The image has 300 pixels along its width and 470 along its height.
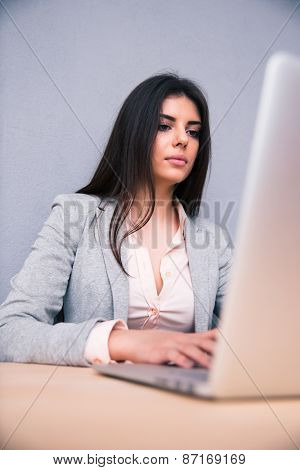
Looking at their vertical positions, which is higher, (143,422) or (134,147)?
(134,147)

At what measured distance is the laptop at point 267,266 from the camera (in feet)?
1.02

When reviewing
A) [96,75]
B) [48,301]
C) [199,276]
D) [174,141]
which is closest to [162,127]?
[174,141]

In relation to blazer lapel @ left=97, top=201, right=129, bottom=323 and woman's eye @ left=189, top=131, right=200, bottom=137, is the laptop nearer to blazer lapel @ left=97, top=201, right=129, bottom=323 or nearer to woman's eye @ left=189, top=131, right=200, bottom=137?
blazer lapel @ left=97, top=201, right=129, bottom=323

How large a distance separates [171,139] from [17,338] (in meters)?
0.73

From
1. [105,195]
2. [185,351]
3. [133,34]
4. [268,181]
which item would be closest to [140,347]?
[185,351]

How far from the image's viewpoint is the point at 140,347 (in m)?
0.61

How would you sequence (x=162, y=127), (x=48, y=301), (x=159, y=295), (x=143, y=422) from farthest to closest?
(x=162, y=127) < (x=159, y=295) < (x=48, y=301) < (x=143, y=422)

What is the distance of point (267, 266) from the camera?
1.10ft

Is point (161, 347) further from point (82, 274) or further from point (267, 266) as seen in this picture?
point (82, 274)

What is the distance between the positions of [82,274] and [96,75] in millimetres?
625

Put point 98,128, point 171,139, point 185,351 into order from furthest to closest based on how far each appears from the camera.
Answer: point 98,128
point 171,139
point 185,351

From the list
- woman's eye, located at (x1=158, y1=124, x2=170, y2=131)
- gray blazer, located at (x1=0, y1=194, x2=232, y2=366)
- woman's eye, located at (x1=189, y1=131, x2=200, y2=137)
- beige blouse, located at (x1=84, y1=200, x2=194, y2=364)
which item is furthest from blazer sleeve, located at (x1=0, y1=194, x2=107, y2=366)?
woman's eye, located at (x1=189, y1=131, x2=200, y2=137)
